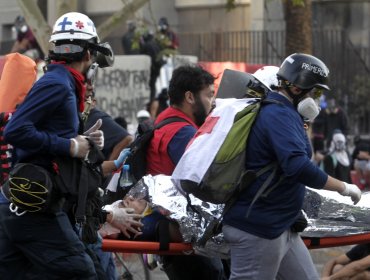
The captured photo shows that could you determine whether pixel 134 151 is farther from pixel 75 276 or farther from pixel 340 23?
pixel 340 23

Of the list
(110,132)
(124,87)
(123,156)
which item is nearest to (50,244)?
(123,156)

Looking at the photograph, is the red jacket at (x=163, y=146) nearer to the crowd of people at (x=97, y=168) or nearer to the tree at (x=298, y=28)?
the crowd of people at (x=97, y=168)

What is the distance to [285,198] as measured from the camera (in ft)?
19.4

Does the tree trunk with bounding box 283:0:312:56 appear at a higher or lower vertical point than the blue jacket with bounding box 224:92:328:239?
lower

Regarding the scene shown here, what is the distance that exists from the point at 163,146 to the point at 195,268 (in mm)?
870

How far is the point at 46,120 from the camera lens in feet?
19.1

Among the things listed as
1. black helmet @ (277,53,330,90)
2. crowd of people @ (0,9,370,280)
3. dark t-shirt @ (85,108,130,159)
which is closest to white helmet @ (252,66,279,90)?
crowd of people @ (0,9,370,280)

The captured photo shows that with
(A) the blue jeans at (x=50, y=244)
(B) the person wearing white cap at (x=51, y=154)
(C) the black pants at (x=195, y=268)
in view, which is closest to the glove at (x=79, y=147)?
(B) the person wearing white cap at (x=51, y=154)

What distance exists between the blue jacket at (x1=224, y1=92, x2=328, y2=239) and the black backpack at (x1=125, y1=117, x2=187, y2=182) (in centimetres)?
106

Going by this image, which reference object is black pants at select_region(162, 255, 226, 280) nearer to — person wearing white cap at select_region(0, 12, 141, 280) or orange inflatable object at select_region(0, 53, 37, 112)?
person wearing white cap at select_region(0, 12, 141, 280)

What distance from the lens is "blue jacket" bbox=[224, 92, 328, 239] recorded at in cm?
576

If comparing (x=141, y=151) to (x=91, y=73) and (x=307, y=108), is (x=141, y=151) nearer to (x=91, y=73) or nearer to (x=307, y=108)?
(x=91, y=73)

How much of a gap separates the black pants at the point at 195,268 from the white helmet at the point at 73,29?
170 cm

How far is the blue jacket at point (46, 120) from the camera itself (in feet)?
18.7
